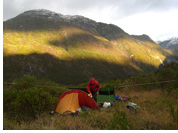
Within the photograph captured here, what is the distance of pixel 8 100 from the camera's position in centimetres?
692

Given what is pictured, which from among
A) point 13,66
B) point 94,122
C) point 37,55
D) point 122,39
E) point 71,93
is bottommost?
point 94,122

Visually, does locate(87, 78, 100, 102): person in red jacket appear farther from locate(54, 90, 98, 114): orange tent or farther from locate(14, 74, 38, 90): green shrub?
locate(14, 74, 38, 90): green shrub

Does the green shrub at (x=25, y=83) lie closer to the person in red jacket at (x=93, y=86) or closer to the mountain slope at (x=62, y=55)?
the person in red jacket at (x=93, y=86)

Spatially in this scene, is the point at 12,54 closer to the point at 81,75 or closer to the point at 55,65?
the point at 55,65

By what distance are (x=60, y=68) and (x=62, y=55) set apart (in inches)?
611

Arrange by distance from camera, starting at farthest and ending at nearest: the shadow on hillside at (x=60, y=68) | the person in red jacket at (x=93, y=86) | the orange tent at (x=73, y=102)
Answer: the shadow on hillside at (x=60, y=68), the person in red jacket at (x=93, y=86), the orange tent at (x=73, y=102)

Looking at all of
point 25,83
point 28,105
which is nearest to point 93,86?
point 28,105

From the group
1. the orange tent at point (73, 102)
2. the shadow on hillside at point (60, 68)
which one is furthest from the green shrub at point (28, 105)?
the shadow on hillside at point (60, 68)

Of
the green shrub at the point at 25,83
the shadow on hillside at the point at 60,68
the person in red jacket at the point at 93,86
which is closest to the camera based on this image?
the person in red jacket at the point at 93,86

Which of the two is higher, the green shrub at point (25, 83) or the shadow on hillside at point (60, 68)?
the shadow on hillside at point (60, 68)

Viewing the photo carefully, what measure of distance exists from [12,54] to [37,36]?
41360 millimetres

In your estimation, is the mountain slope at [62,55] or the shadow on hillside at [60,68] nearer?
the shadow on hillside at [60,68]

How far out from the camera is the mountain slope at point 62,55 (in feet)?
261

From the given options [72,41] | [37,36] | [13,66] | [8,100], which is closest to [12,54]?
[13,66]
